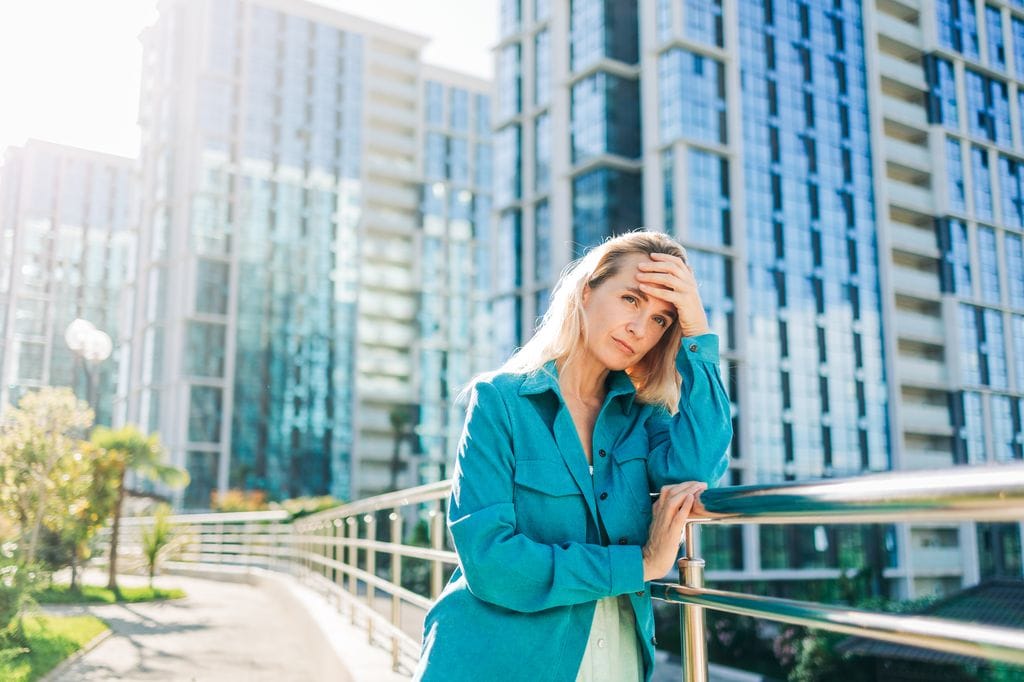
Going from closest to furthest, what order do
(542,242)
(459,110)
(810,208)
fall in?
(810,208) → (542,242) → (459,110)

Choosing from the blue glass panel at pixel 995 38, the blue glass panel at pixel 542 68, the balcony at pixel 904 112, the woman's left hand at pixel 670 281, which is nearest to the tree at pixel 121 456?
the woman's left hand at pixel 670 281

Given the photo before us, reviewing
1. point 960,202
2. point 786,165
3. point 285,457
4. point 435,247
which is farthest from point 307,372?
point 960,202

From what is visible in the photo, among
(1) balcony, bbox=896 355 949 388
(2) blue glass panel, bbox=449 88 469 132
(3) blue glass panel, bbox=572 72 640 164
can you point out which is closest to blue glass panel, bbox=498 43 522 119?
(3) blue glass panel, bbox=572 72 640 164

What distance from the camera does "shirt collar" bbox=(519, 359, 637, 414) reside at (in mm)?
1757

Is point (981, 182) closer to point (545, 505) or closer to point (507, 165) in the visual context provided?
point (507, 165)

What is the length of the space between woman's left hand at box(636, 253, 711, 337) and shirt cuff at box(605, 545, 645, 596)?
0.53 metres

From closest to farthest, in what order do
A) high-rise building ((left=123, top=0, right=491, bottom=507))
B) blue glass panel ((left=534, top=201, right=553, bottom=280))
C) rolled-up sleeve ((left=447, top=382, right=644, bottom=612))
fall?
rolled-up sleeve ((left=447, top=382, right=644, bottom=612)) < blue glass panel ((left=534, top=201, right=553, bottom=280)) < high-rise building ((left=123, top=0, right=491, bottom=507))

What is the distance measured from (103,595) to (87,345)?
2755 millimetres

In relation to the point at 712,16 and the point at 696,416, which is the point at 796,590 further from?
the point at 696,416

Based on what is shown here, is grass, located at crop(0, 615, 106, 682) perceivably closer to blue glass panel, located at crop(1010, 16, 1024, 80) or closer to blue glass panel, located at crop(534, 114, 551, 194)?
blue glass panel, located at crop(534, 114, 551, 194)

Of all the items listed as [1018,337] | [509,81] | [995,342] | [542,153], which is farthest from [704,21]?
[1018,337]

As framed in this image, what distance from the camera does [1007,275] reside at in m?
44.8

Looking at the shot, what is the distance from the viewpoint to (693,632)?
1.77m

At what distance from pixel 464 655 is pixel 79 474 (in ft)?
23.6
